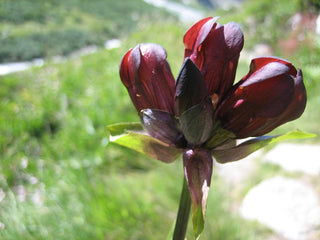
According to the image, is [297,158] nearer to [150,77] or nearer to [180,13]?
[150,77]

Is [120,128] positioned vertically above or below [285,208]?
above

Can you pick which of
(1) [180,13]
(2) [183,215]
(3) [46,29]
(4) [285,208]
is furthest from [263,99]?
(1) [180,13]

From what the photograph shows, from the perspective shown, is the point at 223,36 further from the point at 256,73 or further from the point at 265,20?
the point at 265,20

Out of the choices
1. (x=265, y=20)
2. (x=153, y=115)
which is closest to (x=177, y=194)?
(x=153, y=115)

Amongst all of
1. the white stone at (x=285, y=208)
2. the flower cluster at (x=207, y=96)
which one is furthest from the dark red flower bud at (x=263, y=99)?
the white stone at (x=285, y=208)

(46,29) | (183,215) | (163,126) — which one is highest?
(163,126)
